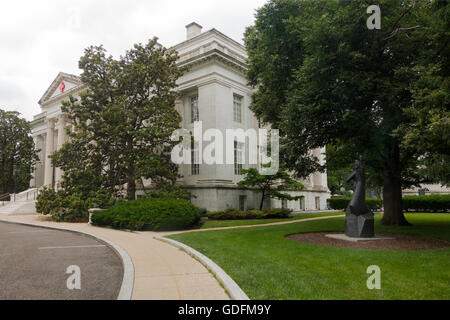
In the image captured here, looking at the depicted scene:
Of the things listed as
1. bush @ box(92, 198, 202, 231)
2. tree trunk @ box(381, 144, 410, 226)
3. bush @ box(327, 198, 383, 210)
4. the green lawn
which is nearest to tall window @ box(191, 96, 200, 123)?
bush @ box(92, 198, 202, 231)

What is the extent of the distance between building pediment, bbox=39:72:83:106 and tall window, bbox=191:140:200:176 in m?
18.2

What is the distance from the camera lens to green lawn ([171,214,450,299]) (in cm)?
544

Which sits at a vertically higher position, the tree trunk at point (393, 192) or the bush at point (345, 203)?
the tree trunk at point (393, 192)

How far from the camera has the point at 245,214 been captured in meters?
22.9

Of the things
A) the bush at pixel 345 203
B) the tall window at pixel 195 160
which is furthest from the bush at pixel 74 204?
the bush at pixel 345 203

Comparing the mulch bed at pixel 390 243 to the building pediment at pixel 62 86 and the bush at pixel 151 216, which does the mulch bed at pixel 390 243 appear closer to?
the bush at pixel 151 216

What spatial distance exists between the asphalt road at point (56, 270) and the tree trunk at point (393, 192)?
566 inches

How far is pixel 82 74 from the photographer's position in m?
23.6

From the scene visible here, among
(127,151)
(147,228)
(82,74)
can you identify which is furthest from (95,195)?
→ (82,74)

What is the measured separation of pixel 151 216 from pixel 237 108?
53.5 ft

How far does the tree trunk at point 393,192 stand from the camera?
16406 millimetres

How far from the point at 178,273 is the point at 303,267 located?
Result: 290 cm

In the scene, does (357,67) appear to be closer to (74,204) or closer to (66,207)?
(74,204)
